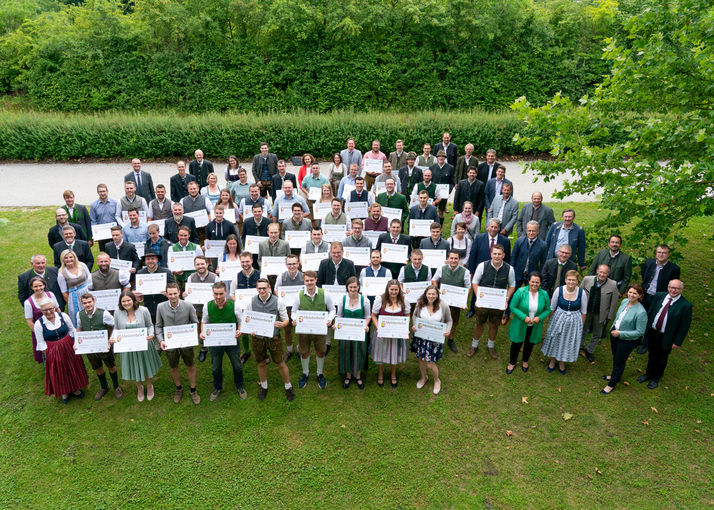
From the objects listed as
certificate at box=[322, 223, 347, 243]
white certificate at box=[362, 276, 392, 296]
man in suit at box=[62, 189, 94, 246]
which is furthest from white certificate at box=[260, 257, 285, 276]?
man in suit at box=[62, 189, 94, 246]

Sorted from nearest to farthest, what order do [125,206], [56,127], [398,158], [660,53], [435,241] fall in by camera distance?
[660,53], [435,241], [125,206], [398,158], [56,127]

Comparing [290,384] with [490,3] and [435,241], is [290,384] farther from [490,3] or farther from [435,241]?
[490,3]

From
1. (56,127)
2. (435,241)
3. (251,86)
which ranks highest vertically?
(251,86)

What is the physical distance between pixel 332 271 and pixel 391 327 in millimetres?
1594

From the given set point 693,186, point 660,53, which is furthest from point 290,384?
point 660,53

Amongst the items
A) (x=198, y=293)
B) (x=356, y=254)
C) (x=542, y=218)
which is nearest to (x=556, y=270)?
(x=542, y=218)

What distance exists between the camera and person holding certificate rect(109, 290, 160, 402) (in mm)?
7766

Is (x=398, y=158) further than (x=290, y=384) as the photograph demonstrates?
Yes

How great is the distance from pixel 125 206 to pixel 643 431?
37.2 feet

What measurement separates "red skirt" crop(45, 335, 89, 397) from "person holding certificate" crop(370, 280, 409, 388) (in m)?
4.93

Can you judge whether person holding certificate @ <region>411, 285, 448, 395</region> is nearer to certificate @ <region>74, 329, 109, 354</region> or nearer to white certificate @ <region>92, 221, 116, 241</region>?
certificate @ <region>74, 329, 109, 354</region>

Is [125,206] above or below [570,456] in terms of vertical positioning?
above

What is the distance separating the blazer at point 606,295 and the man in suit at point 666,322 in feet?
2.08

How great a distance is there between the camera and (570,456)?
7.54 m
